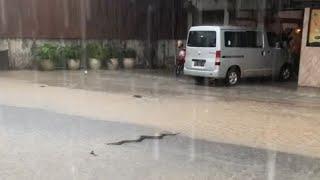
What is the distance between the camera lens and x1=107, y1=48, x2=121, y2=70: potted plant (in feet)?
78.8

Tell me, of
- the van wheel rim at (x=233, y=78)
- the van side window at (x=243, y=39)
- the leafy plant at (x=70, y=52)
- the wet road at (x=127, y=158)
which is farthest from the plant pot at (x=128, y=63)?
the wet road at (x=127, y=158)

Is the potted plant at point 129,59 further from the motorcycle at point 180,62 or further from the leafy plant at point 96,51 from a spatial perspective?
the motorcycle at point 180,62

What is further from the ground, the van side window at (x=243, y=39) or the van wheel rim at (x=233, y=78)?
the van side window at (x=243, y=39)

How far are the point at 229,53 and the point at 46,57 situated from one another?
808cm

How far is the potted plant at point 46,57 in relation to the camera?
73.6 ft

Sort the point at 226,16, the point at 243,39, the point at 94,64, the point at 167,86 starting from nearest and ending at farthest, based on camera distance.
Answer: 1. the point at 167,86
2. the point at 243,39
3. the point at 94,64
4. the point at 226,16

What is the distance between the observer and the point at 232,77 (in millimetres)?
18062

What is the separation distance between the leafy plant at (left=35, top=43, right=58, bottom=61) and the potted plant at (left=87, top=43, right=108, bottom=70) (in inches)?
63.3

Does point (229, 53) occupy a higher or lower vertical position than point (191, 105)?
higher

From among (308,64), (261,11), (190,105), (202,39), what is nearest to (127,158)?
(190,105)

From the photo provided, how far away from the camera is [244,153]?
828cm

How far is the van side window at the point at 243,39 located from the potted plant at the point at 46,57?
787 cm

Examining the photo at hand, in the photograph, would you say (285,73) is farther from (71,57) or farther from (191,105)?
(71,57)

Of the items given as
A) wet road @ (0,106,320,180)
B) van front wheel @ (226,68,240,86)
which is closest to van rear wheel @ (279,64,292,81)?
van front wheel @ (226,68,240,86)
